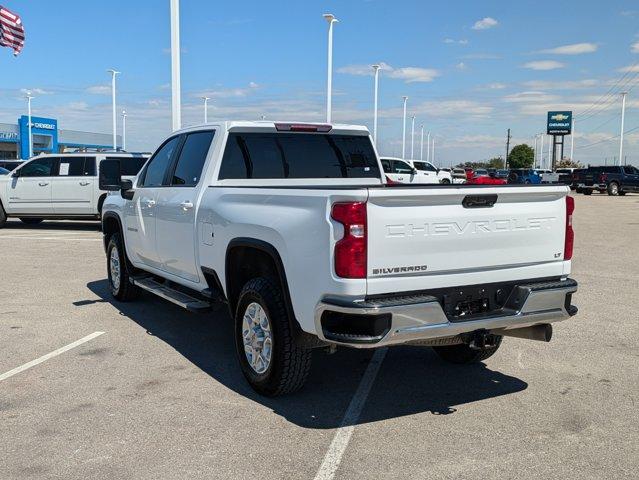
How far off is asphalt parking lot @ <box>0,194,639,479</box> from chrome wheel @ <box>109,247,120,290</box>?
675 mm

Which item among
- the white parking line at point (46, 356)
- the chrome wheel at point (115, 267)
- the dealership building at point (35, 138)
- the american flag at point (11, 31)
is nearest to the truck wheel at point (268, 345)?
the white parking line at point (46, 356)

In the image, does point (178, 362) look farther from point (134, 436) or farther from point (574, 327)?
point (574, 327)

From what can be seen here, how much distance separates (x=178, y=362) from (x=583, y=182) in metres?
42.0

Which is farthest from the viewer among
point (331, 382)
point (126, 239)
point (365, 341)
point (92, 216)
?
point (92, 216)

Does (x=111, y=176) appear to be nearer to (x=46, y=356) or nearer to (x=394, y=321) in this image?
(x=46, y=356)

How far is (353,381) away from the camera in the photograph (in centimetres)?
526

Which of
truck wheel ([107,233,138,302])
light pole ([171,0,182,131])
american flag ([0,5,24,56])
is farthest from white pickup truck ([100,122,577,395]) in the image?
american flag ([0,5,24,56])

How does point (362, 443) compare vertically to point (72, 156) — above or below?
below

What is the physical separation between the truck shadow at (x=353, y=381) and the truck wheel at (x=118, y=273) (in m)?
1.20

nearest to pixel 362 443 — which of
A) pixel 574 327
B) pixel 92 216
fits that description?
pixel 574 327

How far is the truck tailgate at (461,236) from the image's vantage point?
400 centimetres

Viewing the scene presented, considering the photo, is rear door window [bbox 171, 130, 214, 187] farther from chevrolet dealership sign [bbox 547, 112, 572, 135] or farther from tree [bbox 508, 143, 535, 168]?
tree [bbox 508, 143, 535, 168]

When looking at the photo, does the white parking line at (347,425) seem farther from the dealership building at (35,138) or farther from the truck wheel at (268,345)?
the dealership building at (35,138)

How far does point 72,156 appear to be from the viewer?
17047mm
